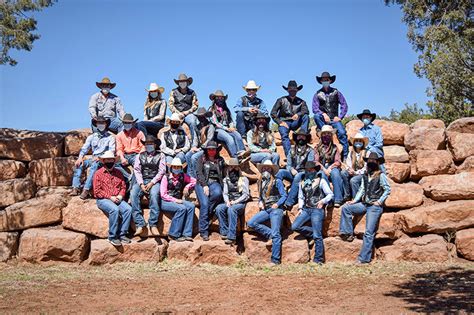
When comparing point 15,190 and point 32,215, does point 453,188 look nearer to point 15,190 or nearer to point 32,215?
point 32,215

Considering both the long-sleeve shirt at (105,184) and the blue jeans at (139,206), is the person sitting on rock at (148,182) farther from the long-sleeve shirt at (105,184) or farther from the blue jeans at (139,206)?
the long-sleeve shirt at (105,184)

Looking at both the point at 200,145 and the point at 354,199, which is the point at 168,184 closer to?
the point at 200,145

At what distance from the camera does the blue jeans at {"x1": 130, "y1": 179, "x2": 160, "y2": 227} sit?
36.9ft

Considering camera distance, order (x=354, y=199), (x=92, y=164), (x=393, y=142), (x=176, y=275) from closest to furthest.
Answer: (x=176, y=275), (x=354, y=199), (x=92, y=164), (x=393, y=142)

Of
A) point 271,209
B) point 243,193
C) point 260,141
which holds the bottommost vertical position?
point 271,209

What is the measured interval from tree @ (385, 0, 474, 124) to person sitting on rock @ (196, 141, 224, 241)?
11.6 metres

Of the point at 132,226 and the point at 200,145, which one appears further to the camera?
the point at 200,145

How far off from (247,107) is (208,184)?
297 centimetres

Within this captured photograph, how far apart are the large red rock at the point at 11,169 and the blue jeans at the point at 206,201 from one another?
5.52 meters

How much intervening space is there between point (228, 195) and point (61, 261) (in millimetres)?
4178

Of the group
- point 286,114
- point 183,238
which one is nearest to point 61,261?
point 183,238

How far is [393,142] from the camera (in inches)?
557

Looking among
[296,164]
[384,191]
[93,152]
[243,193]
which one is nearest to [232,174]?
[243,193]

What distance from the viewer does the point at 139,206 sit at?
37.2 ft
